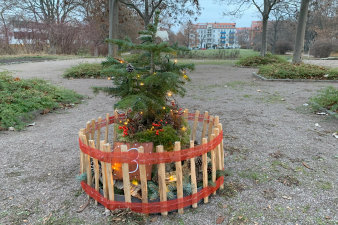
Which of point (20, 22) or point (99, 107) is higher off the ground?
point (20, 22)

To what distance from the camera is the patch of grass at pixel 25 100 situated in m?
5.41

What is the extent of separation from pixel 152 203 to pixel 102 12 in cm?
→ 1981

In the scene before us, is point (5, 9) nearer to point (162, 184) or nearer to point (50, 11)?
point (50, 11)

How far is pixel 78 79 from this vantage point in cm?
1252

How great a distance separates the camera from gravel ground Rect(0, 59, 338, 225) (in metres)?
2.53

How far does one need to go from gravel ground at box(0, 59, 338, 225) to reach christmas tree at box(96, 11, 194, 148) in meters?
0.99

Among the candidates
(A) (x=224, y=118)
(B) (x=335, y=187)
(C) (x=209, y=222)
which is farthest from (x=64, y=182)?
(A) (x=224, y=118)

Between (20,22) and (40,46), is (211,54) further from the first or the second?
(20,22)

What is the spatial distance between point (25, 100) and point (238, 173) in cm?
552

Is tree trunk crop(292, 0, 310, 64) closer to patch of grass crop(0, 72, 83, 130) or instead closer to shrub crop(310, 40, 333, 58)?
patch of grass crop(0, 72, 83, 130)

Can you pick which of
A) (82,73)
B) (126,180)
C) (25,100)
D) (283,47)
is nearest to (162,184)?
(126,180)

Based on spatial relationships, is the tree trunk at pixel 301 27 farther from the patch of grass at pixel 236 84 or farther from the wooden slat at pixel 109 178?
the wooden slat at pixel 109 178

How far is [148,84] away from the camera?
2.88 meters

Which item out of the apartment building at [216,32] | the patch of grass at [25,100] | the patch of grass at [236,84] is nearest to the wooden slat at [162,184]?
the patch of grass at [25,100]
